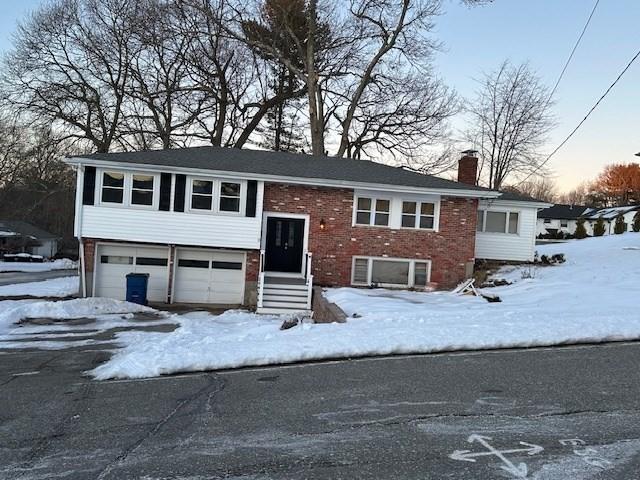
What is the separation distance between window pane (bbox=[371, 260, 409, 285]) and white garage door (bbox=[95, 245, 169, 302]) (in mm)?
7384

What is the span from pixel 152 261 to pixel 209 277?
2.05 m

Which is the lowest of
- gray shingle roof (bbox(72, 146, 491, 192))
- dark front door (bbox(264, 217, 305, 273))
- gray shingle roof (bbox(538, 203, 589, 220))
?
dark front door (bbox(264, 217, 305, 273))

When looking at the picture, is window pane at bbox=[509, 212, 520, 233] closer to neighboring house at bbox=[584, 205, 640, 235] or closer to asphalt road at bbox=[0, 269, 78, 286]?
asphalt road at bbox=[0, 269, 78, 286]

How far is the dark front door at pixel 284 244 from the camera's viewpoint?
1934 centimetres

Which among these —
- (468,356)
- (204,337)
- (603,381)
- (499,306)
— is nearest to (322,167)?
(499,306)

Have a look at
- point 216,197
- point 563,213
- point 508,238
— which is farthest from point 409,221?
point 563,213

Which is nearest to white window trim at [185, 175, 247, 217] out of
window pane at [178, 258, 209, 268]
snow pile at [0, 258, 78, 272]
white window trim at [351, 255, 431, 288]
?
window pane at [178, 258, 209, 268]

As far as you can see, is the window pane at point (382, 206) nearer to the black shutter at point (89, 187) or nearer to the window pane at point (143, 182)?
the window pane at point (143, 182)

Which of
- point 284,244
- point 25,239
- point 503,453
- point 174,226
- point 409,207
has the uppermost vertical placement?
point 409,207

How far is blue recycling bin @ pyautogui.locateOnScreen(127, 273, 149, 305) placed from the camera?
1794cm

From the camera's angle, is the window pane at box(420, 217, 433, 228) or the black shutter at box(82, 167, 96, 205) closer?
the black shutter at box(82, 167, 96, 205)

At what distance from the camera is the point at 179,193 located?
18.3m

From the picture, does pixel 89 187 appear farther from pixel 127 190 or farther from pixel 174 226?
pixel 174 226

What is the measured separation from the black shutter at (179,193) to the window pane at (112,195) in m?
1.82
